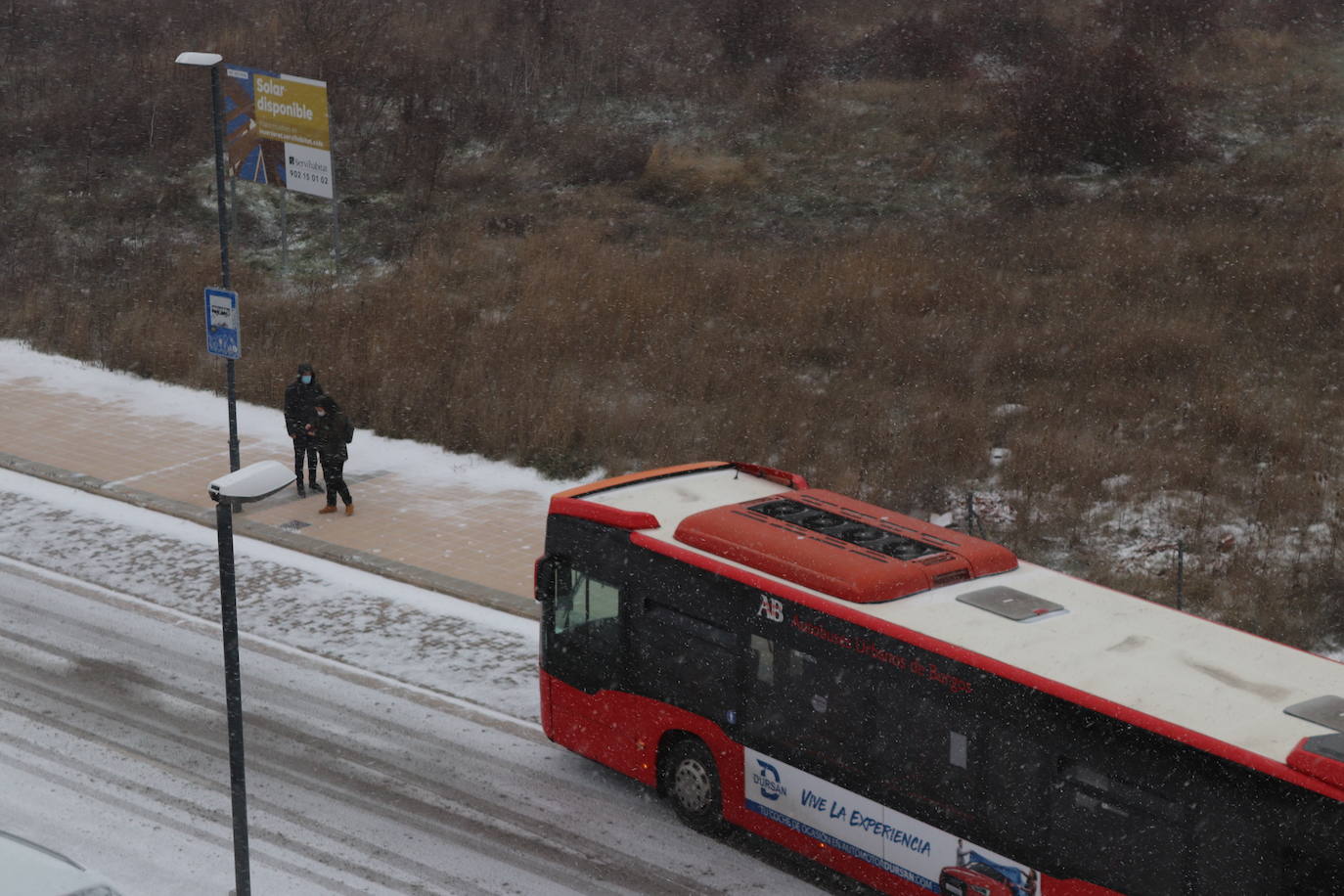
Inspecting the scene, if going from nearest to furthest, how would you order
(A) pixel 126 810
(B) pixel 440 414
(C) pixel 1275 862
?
(C) pixel 1275 862
(A) pixel 126 810
(B) pixel 440 414

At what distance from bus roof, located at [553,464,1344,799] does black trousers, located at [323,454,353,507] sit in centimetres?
703

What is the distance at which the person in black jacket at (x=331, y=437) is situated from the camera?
1869 centimetres

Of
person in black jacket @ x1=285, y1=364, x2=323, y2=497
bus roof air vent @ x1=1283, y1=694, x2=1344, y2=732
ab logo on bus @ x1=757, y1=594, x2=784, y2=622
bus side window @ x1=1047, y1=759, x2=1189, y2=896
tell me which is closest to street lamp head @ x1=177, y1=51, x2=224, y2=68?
person in black jacket @ x1=285, y1=364, x2=323, y2=497

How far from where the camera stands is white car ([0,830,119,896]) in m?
9.38

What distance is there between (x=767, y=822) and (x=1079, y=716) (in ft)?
10.1

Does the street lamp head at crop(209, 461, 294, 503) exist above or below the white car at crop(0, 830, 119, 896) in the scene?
above

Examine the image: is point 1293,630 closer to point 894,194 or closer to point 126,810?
point 126,810

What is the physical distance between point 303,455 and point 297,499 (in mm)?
595

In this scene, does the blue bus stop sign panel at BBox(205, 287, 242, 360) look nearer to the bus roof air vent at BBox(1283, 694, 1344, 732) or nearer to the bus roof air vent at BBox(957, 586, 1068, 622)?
the bus roof air vent at BBox(957, 586, 1068, 622)

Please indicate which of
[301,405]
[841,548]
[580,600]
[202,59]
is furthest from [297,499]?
[841,548]

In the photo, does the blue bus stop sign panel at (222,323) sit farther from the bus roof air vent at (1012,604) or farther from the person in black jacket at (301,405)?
the bus roof air vent at (1012,604)

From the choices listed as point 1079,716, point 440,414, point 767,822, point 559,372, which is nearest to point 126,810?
point 767,822

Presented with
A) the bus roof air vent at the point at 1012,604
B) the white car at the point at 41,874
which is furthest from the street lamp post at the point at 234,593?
the bus roof air vent at the point at 1012,604

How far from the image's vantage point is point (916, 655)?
32.6ft
